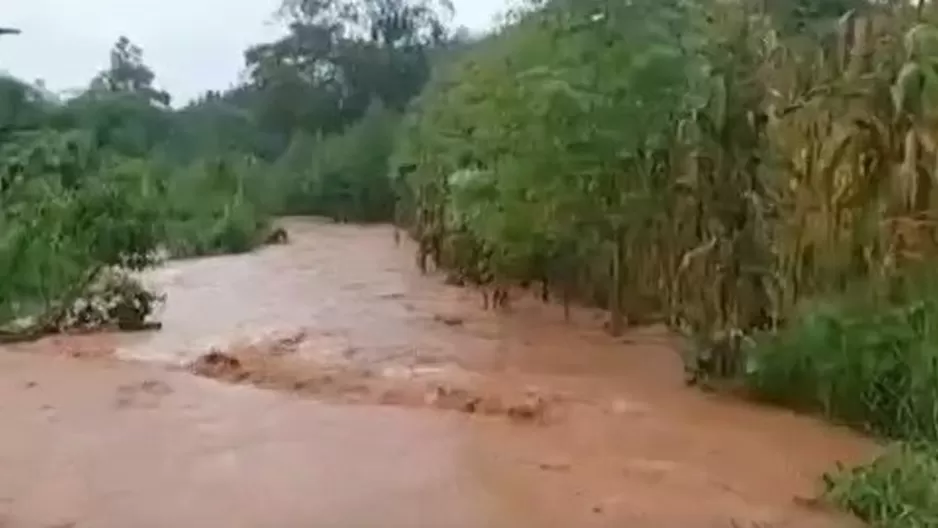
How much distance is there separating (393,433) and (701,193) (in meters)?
2.32

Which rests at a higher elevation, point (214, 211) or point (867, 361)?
point (214, 211)

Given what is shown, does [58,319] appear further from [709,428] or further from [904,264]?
[904,264]

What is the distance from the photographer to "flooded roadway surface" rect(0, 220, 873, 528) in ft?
15.2

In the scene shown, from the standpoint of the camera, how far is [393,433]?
19.4ft

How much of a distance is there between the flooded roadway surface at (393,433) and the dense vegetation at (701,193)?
0.35 m

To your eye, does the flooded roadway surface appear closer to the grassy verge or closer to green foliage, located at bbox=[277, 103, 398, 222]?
the grassy verge

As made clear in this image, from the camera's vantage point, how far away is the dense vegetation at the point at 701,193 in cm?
588

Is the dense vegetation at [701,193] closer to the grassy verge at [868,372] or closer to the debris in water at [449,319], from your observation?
the grassy verge at [868,372]

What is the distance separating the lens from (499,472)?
5.14 m

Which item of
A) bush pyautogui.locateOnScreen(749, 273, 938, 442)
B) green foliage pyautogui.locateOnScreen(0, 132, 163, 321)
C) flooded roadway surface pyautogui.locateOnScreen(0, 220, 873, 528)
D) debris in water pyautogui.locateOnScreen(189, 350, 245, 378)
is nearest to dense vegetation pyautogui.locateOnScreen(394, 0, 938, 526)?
bush pyautogui.locateOnScreen(749, 273, 938, 442)

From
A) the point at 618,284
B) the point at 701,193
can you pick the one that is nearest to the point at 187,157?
Answer: the point at 618,284

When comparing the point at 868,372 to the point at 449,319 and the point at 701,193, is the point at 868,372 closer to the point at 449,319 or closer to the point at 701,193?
the point at 701,193

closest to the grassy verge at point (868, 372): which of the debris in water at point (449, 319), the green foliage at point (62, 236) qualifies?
the debris in water at point (449, 319)

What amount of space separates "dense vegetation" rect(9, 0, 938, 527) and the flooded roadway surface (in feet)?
1.14
